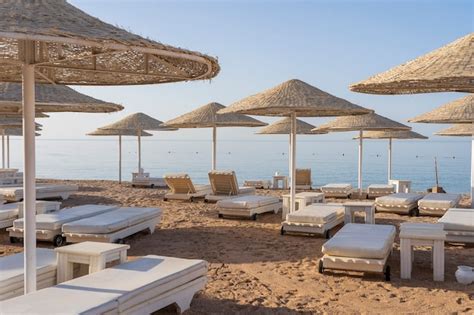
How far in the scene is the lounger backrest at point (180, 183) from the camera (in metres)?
11.1

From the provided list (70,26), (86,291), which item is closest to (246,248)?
(86,291)

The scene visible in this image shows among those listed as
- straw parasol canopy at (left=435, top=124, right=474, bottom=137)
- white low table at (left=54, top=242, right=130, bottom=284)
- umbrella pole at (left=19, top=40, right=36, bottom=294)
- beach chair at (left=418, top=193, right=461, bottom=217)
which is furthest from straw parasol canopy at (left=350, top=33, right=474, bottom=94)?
straw parasol canopy at (left=435, top=124, right=474, bottom=137)

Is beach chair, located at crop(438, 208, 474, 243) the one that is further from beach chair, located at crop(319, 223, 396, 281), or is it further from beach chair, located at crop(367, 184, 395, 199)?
beach chair, located at crop(367, 184, 395, 199)

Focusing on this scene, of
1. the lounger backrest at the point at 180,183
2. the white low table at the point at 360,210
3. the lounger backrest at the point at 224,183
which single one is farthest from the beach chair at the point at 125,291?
the lounger backrest at the point at 180,183

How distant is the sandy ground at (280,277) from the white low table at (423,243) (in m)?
0.11

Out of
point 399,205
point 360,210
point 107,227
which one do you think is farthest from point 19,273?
point 399,205

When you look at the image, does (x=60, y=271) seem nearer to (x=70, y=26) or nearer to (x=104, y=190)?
A: (x=70, y=26)

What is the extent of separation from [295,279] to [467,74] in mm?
2582

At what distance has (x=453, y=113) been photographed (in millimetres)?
9367

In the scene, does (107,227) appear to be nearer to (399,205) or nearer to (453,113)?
(399,205)

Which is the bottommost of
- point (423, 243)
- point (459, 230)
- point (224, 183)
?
point (459, 230)

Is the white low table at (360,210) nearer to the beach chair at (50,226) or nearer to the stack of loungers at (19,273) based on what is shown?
the beach chair at (50,226)

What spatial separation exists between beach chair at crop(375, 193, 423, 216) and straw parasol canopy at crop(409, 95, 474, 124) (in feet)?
5.30

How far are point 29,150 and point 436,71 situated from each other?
3.55 m
